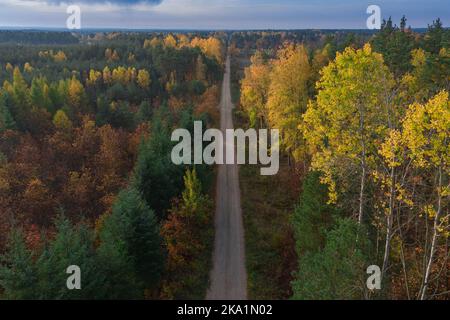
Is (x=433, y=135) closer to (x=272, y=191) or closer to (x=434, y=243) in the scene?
(x=434, y=243)

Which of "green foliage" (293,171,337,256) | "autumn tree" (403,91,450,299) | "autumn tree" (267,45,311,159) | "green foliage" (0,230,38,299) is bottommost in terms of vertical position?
"green foliage" (0,230,38,299)

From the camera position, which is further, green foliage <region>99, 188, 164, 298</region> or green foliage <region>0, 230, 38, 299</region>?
green foliage <region>99, 188, 164, 298</region>

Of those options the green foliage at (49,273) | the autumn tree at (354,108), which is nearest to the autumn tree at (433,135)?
the autumn tree at (354,108)

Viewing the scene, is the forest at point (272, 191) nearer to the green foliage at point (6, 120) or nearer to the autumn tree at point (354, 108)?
the autumn tree at point (354, 108)

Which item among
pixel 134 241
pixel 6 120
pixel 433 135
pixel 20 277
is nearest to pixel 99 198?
pixel 6 120

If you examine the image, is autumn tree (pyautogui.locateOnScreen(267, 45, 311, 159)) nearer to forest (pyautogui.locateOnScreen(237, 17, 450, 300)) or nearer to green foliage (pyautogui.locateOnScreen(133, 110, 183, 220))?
forest (pyautogui.locateOnScreen(237, 17, 450, 300))

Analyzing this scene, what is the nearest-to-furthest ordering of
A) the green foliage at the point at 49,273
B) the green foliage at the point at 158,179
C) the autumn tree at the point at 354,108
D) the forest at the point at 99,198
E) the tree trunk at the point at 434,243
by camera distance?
the tree trunk at the point at 434,243 < the green foliage at the point at 49,273 < the autumn tree at the point at 354,108 < the forest at the point at 99,198 < the green foliage at the point at 158,179

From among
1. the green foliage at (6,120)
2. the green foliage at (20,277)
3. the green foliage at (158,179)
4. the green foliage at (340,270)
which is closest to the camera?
the green foliage at (340,270)

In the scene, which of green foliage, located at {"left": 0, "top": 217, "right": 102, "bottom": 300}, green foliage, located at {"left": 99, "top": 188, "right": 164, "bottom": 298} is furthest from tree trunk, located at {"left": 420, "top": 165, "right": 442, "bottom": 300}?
green foliage, located at {"left": 99, "top": 188, "right": 164, "bottom": 298}
